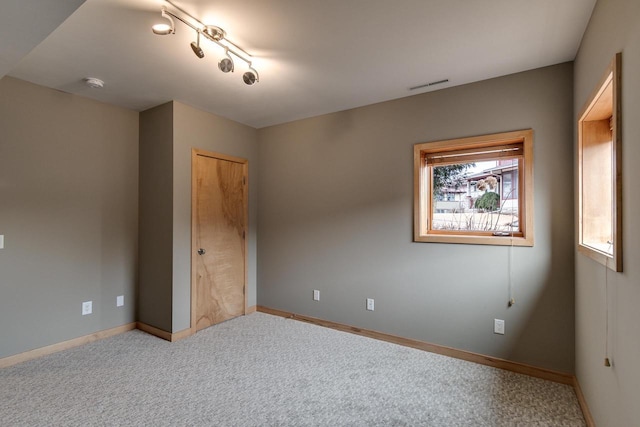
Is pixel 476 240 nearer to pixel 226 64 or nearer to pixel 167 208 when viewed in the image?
pixel 226 64

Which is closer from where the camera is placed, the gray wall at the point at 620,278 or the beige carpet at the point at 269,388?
the gray wall at the point at 620,278

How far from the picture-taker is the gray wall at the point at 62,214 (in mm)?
2600

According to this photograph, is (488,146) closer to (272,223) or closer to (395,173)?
(395,173)

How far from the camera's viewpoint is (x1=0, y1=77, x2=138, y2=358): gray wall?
2600 mm

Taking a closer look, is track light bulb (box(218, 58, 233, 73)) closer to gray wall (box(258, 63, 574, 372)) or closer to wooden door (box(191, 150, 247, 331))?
wooden door (box(191, 150, 247, 331))

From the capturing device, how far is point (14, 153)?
2.61m

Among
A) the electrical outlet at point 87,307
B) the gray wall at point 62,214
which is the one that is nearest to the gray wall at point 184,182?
the gray wall at point 62,214

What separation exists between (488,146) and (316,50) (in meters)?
1.71

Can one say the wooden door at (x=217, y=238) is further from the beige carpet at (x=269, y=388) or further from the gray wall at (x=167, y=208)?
the beige carpet at (x=269, y=388)

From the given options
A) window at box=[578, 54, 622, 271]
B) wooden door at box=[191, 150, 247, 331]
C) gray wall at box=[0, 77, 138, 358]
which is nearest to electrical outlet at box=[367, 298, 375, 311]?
wooden door at box=[191, 150, 247, 331]

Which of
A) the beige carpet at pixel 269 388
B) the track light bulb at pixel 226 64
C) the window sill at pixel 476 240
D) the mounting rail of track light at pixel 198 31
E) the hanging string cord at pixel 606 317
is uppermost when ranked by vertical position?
the mounting rail of track light at pixel 198 31

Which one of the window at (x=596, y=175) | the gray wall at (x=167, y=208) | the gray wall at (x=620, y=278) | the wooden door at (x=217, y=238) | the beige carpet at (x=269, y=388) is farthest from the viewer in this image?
the wooden door at (x=217, y=238)

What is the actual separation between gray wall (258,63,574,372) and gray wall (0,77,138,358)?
157 centimetres

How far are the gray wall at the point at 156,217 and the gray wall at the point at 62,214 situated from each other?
121mm
